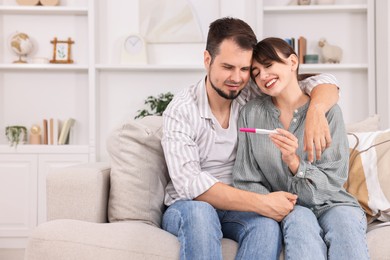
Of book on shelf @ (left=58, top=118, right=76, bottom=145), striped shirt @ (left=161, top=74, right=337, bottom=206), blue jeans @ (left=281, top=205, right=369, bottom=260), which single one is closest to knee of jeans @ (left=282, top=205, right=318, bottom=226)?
blue jeans @ (left=281, top=205, right=369, bottom=260)

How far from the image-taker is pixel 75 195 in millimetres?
1969

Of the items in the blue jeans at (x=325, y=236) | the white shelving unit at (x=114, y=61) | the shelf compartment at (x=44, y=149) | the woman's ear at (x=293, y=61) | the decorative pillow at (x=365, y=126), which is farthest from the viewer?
the white shelving unit at (x=114, y=61)

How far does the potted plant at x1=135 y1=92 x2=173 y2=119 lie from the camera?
413 cm

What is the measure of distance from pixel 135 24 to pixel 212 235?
294 centimetres

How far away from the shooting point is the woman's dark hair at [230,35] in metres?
2.04

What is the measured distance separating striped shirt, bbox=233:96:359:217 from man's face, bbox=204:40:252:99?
112mm

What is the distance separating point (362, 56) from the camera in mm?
4469

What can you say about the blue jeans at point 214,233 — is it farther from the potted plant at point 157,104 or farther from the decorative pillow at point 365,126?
the potted plant at point 157,104

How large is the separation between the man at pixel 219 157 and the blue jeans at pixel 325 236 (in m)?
0.05

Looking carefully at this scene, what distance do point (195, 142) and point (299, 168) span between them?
0.40 m

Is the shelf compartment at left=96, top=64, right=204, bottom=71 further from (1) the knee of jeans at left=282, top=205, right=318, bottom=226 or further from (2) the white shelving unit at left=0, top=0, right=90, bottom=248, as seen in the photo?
(1) the knee of jeans at left=282, top=205, right=318, bottom=226

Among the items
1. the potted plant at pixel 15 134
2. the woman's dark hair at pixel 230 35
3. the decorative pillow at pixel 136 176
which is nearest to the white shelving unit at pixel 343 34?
the potted plant at pixel 15 134

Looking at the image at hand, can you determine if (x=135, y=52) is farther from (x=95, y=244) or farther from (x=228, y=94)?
(x=95, y=244)

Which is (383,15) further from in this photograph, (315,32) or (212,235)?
(212,235)
